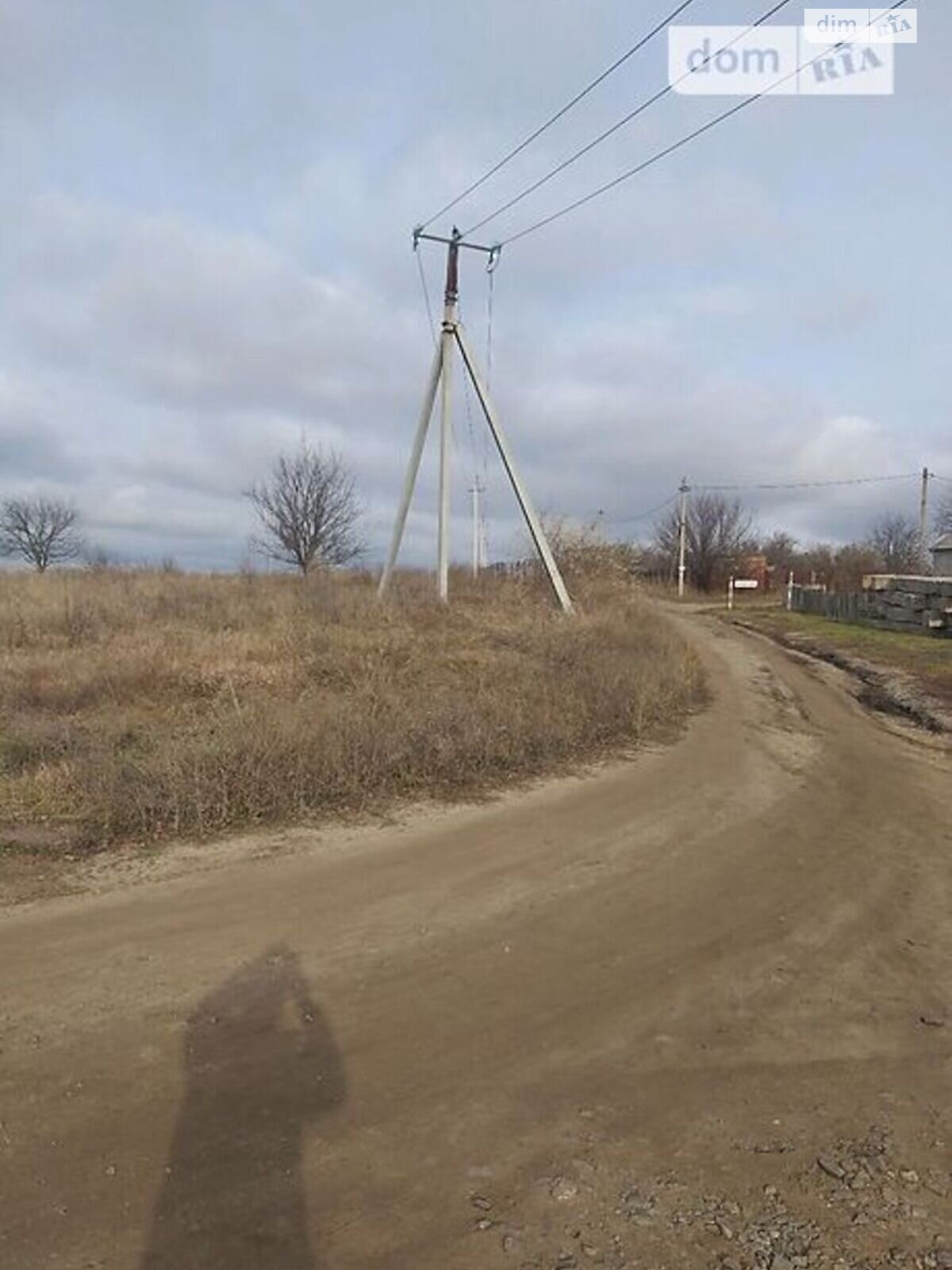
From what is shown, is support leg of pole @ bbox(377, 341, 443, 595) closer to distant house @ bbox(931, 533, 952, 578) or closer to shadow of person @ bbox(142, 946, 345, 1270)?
shadow of person @ bbox(142, 946, 345, 1270)

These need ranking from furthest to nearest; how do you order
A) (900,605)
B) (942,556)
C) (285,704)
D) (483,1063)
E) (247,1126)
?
(942,556)
(900,605)
(285,704)
(483,1063)
(247,1126)

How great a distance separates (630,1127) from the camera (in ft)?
9.21

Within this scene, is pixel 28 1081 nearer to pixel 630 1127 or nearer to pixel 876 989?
pixel 630 1127

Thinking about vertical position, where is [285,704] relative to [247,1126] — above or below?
above

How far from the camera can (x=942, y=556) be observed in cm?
4366

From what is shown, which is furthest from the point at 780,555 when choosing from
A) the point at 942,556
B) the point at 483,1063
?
the point at 483,1063

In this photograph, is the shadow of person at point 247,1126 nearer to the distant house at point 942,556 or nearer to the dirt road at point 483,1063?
the dirt road at point 483,1063

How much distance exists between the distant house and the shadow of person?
46488 mm

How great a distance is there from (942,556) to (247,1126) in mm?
48877

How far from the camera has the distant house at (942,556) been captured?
42938mm

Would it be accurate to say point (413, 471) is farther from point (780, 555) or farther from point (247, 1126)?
point (780, 555)

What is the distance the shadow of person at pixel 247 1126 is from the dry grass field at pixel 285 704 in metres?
2.46

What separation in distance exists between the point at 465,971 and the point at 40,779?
409cm

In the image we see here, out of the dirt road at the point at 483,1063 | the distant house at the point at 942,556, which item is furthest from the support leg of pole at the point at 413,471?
the distant house at the point at 942,556
